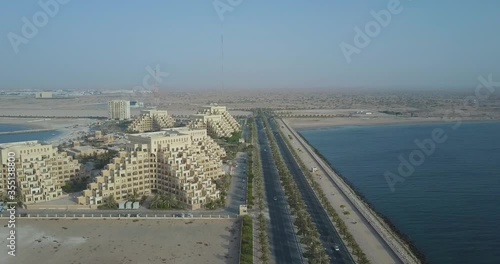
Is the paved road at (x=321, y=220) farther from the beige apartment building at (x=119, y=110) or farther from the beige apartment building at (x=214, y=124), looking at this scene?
the beige apartment building at (x=119, y=110)

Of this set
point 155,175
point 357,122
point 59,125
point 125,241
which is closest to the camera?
point 125,241

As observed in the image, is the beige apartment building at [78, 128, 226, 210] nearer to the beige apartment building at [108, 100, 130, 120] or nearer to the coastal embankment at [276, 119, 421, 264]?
the coastal embankment at [276, 119, 421, 264]

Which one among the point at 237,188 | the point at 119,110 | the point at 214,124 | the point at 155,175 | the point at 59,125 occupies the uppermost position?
the point at 119,110

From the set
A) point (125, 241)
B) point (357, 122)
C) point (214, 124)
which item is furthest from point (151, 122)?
point (125, 241)

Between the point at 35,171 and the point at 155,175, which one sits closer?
the point at 35,171

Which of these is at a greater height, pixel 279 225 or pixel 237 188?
pixel 237 188

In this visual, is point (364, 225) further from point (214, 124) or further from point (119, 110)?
point (119, 110)

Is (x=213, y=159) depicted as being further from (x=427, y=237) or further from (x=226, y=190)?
(x=427, y=237)

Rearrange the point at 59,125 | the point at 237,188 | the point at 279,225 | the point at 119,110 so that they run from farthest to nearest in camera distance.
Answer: the point at 119,110
the point at 59,125
the point at 237,188
the point at 279,225
